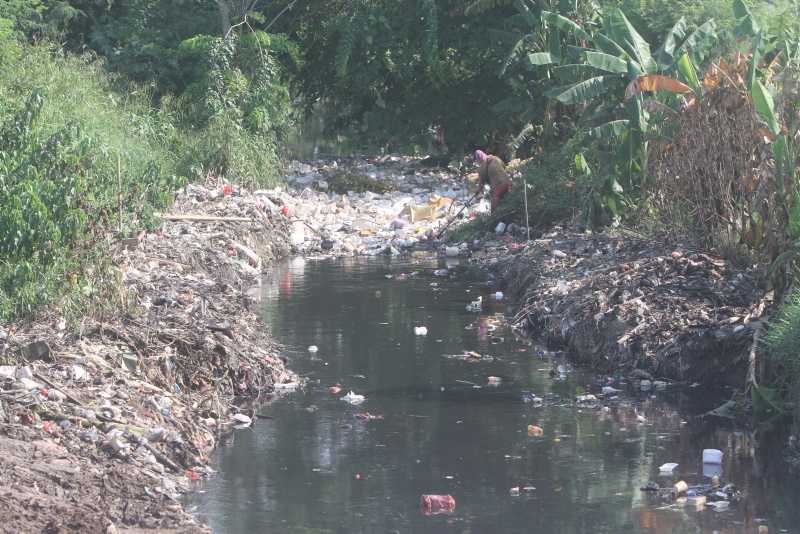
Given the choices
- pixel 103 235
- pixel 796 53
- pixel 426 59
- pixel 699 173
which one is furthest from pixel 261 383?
pixel 426 59

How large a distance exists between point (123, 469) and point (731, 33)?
9.05 m

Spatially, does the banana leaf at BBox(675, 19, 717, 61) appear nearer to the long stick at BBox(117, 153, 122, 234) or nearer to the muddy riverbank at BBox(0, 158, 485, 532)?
the muddy riverbank at BBox(0, 158, 485, 532)

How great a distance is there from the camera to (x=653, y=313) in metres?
9.94

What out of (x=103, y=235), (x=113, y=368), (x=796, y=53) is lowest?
(x=113, y=368)

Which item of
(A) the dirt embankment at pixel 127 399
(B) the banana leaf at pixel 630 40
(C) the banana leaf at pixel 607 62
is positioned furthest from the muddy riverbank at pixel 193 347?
(B) the banana leaf at pixel 630 40

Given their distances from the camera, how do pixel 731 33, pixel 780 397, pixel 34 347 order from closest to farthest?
pixel 34 347 → pixel 780 397 → pixel 731 33

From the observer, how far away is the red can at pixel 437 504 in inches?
259

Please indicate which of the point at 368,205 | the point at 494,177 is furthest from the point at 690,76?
the point at 368,205

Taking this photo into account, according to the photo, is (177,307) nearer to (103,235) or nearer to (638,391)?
(103,235)

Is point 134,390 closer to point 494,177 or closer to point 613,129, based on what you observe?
point 613,129

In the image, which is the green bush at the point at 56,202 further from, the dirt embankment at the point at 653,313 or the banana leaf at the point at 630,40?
the banana leaf at the point at 630,40

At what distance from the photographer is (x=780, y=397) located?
328 inches

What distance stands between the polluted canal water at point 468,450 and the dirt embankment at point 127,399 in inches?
13.1

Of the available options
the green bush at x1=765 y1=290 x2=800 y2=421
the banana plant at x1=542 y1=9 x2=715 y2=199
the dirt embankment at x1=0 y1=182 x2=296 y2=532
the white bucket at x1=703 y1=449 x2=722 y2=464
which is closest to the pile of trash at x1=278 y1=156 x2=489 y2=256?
the banana plant at x1=542 y1=9 x2=715 y2=199
